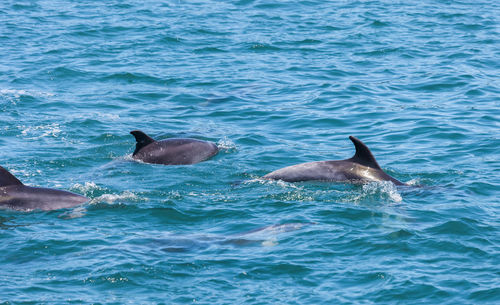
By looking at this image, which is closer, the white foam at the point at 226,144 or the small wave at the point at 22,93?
the white foam at the point at 226,144

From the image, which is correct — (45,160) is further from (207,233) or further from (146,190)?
(207,233)

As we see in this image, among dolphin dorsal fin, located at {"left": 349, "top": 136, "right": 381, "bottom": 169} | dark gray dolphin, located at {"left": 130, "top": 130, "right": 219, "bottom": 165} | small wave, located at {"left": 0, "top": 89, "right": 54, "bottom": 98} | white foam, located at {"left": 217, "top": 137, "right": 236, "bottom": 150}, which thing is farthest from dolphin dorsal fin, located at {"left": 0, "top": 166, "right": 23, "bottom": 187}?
small wave, located at {"left": 0, "top": 89, "right": 54, "bottom": 98}

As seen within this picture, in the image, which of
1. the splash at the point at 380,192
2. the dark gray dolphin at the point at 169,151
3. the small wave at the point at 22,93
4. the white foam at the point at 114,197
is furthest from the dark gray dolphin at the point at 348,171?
the small wave at the point at 22,93

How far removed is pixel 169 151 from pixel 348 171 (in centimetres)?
445

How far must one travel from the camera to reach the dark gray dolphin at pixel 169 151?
18594mm

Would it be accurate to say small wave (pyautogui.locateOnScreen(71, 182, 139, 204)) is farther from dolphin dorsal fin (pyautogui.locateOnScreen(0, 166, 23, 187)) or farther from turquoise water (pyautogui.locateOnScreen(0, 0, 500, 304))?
dolphin dorsal fin (pyautogui.locateOnScreen(0, 166, 23, 187))

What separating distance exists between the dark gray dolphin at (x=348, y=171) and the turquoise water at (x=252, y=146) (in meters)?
0.27

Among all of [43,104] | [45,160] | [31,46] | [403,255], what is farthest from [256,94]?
[403,255]

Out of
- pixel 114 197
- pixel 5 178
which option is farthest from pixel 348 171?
pixel 5 178

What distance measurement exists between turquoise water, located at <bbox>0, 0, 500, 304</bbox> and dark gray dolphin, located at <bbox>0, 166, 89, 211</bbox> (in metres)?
0.24

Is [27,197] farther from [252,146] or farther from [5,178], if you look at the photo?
[252,146]

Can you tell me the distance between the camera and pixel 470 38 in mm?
31750

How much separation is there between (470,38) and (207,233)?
20683 millimetres

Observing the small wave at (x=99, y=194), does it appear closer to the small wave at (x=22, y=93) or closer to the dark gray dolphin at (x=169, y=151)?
the dark gray dolphin at (x=169, y=151)
